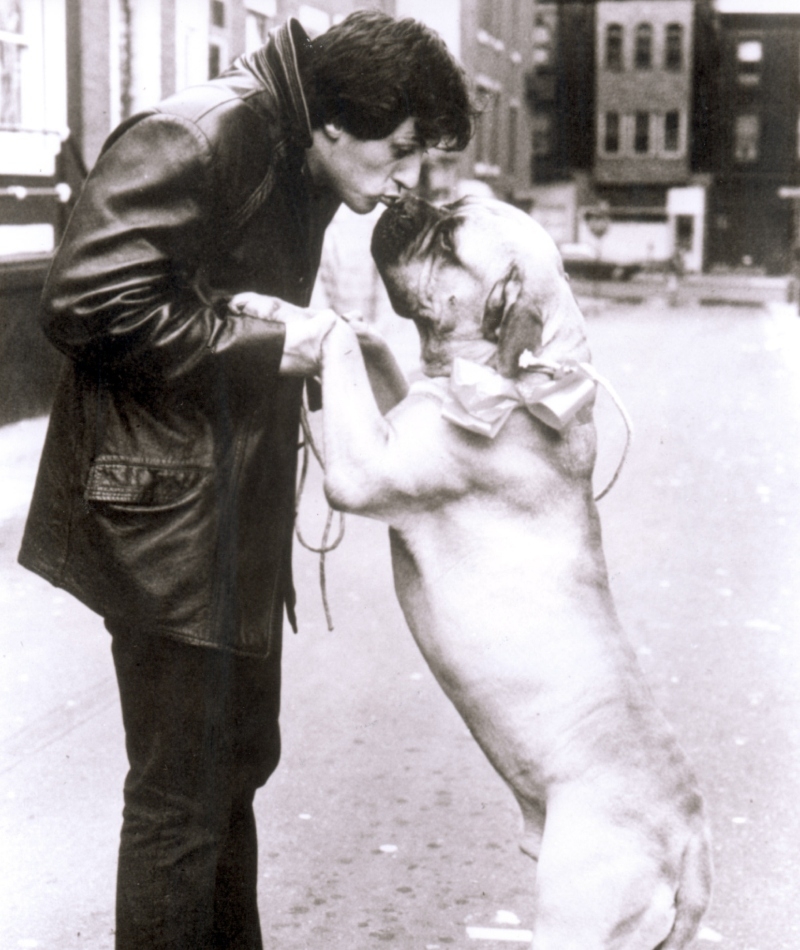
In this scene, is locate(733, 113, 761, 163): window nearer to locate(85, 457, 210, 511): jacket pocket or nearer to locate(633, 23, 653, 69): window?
locate(633, 23, 653, 69): window

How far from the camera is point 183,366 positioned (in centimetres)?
225

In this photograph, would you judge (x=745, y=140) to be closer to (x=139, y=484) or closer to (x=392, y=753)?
(x=392, y=753)

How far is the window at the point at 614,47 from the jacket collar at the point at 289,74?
55.3m

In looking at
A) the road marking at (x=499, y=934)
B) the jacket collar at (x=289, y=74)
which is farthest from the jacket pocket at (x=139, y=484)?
the road marking at (x=499, y=934)

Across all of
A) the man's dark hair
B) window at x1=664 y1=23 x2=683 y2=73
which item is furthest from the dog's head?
window at x1=664 y1=23 x2=683 y2=73

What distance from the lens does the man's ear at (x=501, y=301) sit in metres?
2.24

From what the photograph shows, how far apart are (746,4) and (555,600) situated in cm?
5805

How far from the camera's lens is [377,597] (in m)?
6.43

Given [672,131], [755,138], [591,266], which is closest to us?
[591,266]

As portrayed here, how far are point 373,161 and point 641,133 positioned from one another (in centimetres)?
5507

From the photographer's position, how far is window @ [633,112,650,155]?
55000 millimetres

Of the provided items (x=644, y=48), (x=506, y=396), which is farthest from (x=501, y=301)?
(x=644, y=48)

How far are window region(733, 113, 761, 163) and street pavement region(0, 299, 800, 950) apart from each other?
51722 mm

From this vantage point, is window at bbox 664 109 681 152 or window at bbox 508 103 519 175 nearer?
window at bbox 508 103 519 175
